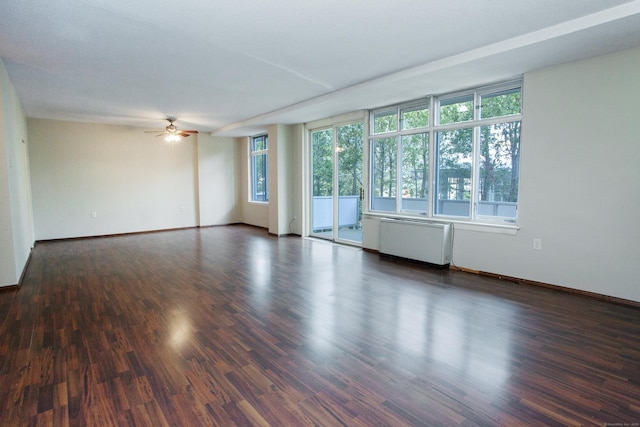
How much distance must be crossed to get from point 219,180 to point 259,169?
46.7 inches

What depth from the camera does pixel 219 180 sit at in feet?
31.3

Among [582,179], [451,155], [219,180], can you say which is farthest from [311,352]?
[219,180]

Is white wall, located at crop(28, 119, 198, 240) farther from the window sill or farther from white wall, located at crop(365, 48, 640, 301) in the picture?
white wall, located at crop(365, 48, 640, 301)

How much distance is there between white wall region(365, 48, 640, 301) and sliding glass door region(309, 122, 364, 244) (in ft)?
9.74

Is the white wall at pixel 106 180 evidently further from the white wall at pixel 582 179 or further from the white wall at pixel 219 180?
the white wall at pixel 582 179

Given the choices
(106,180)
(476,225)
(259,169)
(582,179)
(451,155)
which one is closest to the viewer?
(582,179)

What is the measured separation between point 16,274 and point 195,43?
340cm

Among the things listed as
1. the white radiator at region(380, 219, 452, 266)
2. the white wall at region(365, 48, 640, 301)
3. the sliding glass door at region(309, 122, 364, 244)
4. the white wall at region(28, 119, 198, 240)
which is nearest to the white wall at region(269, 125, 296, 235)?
the sliding glass door at region(309, 122, 364, 244)

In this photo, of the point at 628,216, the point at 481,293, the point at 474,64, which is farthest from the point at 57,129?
the point at 628,216

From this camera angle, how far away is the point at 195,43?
3379 millimetres

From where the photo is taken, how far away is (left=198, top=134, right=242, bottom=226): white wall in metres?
9.25

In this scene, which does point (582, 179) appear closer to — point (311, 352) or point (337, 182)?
point (311, 352)

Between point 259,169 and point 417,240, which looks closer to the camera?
point 417,240

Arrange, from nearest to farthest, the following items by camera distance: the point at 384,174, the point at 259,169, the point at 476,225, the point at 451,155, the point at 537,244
→ the point at 537,244 < the point at 476,225 < the point at 451,155 < the point at 384,174 < the point at 259,169
